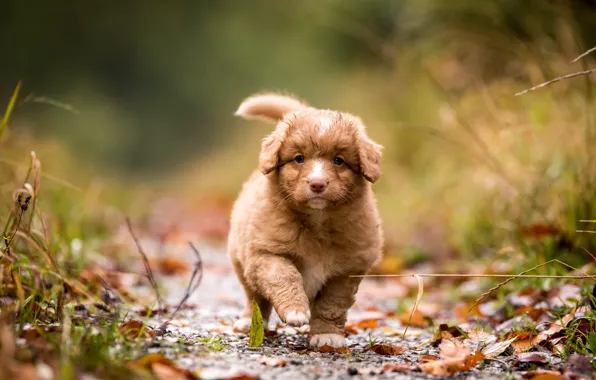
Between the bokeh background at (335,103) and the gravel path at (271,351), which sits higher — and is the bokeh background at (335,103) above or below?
above

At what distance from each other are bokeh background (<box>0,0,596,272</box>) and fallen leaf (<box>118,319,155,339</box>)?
1.14 metres

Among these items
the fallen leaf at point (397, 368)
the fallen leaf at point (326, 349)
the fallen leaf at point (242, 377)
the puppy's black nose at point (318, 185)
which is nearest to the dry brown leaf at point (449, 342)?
the fallen leaf at point (397, 368)

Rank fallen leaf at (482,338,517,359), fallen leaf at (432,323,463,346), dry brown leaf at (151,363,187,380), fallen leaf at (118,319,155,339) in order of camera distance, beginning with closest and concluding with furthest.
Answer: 1. dry brown leaf at (151,363,187,380)
2. fallen leaf at (118,319,155,339)
3. fallen leaf at (482,338,517,359)
4. fallen leaf at (432,323,463,346)

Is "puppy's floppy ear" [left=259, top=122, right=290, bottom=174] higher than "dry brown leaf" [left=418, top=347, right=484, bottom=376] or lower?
higher

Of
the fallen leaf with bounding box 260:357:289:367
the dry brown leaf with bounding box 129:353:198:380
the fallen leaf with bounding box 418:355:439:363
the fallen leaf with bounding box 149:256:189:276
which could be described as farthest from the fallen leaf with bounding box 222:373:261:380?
the fallen leaf with bounding box 149:256:189:276

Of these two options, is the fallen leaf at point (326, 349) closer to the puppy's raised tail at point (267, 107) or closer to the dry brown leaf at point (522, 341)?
the dry brown leaf at point (522, 341)

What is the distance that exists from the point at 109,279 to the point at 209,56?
1254cm

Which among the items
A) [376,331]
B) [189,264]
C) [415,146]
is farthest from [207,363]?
[415,146]

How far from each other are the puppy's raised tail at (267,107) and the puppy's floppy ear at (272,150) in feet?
1.44

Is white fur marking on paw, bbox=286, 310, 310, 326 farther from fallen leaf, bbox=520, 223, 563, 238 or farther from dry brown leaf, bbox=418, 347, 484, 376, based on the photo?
fallen leaf, bbox=520, 223, 563, 238

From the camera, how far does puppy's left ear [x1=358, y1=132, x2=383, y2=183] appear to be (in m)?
3.08

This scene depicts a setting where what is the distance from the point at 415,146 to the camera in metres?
9.27

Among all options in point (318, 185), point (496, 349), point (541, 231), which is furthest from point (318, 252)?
point (541, 231)

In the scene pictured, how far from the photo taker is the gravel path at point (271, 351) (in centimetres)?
248
